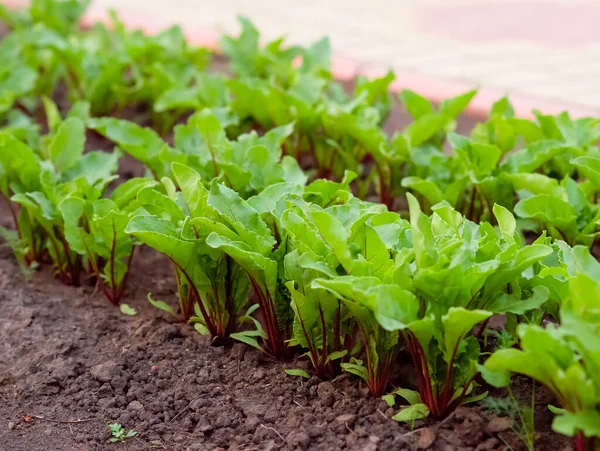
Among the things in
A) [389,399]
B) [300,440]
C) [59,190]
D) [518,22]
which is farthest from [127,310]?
[518,22]

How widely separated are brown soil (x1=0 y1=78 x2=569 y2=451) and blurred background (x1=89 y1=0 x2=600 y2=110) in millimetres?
2734

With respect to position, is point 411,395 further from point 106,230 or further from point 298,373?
point 106,230

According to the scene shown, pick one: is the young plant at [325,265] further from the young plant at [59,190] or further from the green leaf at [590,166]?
the young plant at [59,190]

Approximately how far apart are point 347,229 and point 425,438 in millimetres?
614

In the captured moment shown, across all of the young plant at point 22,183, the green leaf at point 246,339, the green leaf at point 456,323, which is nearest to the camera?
the green leaf at point 456,323

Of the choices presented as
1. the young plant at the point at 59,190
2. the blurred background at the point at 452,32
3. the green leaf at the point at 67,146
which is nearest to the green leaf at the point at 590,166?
the young plant at the point at 59,190

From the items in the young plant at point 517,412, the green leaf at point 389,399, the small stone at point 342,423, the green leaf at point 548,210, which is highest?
the green leaf at point 548,210

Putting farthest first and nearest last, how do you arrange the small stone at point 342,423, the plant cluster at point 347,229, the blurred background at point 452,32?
the blurred background at point 452,32, the small stone at point 342,423, the plant cluster at point 347,229

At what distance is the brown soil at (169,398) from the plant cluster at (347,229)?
0.23ft

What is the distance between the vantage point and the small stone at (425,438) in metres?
2.13

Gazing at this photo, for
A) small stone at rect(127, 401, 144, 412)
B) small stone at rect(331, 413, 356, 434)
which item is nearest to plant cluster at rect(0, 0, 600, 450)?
small stone at rect(331, 413, 356, 434)

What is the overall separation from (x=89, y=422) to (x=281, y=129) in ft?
4.76

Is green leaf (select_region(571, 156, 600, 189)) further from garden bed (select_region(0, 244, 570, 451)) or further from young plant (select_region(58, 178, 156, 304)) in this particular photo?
young plant (select_region(58, 178, 156, 304))

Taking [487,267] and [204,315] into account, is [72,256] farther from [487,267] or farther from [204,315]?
[487,267]
